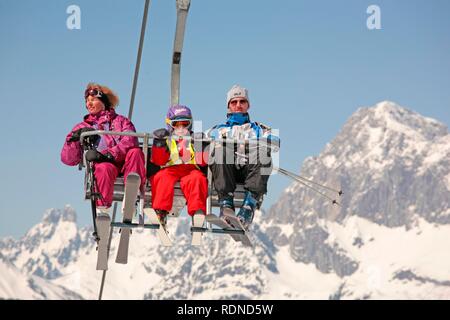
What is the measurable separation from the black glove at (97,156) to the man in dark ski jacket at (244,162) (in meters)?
1.28

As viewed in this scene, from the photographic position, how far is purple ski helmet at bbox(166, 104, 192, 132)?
10609 mm

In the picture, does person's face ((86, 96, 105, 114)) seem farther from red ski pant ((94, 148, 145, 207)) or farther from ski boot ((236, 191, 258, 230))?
ski boot ((236, 191, 258, 230))

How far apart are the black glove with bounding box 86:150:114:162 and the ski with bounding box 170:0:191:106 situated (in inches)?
54.9

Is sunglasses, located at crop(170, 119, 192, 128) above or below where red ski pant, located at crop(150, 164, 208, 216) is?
above

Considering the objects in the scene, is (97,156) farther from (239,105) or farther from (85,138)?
(239,105)

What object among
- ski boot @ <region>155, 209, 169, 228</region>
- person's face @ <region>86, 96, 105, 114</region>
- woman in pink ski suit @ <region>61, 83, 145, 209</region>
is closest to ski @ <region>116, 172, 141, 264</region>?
woman in pink ski suit @ <region>61, 83, 145, 209</region>

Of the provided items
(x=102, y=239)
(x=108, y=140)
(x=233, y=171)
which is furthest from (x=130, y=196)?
(x=233, y=171)

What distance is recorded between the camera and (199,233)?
10188mm

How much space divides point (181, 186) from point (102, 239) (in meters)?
1.19
